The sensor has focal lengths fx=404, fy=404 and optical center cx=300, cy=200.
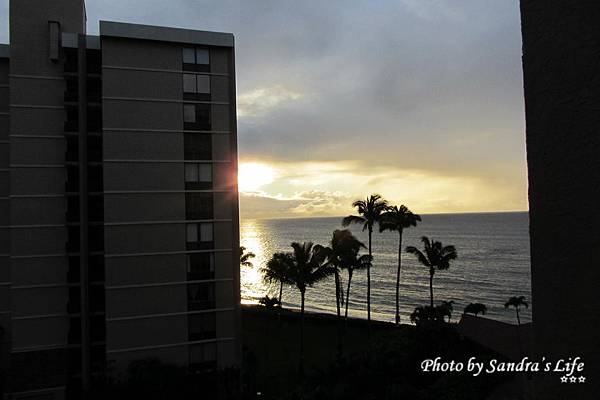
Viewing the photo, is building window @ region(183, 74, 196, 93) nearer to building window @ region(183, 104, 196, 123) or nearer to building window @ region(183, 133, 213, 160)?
building window @ region(183, 104, 196, 123)

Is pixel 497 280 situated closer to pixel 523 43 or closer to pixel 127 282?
pixel 127 282

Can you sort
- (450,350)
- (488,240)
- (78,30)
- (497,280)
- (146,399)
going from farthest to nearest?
(488,240), (497,280), (78,30), (146,399), (450,350)

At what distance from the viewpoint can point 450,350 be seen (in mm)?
17594

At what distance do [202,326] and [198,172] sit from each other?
10.2 meters

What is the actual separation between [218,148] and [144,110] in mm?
5304

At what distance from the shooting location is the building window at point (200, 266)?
88.3 ft

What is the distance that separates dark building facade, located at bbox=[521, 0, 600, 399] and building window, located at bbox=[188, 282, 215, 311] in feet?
88.7

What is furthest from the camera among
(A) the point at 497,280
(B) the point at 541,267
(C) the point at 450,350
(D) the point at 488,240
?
(D) the point at 488,240

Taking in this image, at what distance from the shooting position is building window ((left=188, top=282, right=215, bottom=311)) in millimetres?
26672

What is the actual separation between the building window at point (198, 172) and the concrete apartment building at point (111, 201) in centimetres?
9

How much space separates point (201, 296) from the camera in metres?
26.9

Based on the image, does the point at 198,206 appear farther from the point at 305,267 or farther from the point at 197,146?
the point at 305,267

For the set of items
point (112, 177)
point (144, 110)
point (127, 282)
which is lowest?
point (127, 282)

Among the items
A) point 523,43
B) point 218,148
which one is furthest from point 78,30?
point 523,43
